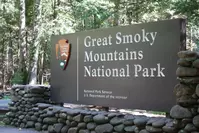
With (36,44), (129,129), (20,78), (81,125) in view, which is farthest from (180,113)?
(20,78)

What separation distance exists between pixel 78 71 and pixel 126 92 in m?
1.71

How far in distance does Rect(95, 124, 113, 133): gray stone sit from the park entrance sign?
537 mm

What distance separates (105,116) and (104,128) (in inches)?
9.5

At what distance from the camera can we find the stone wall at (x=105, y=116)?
4.71 meters

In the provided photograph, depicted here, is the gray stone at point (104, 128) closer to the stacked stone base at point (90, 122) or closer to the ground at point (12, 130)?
the stacked stone base at point (90, 122)

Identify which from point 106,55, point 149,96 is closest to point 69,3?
point 106,55

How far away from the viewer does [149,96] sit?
6.01m

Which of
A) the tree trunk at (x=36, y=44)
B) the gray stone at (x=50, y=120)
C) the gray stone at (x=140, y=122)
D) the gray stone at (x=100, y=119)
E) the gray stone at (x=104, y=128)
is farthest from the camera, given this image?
the tree trunk at (x=36, y=44)

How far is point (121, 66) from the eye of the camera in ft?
21.6

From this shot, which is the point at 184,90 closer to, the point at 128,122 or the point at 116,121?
the point at 128,122

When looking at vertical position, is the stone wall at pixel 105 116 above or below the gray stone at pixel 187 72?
below

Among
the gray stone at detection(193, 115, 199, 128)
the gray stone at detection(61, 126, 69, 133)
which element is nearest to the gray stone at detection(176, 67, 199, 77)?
the gray stone at detection(193, 115, 199, 128)

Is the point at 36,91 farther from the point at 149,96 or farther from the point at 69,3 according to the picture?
the point at 69,3

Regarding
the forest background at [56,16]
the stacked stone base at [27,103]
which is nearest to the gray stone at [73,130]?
the stacked stone base at [27,103]
